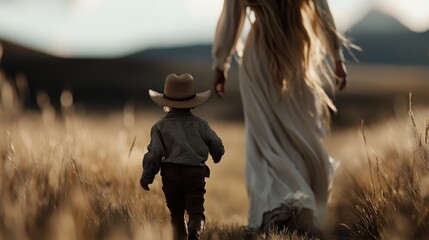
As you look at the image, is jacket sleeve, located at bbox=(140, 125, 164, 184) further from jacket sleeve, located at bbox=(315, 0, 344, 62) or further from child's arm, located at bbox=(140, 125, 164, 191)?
jacket sleeve, located at bbox=(315, 0, 344, 62)

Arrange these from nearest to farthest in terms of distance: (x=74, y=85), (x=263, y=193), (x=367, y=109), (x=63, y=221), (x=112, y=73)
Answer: (x=63, y=221) → (x=263, y=193) → (x=367, y=109) → (x=74, y=85) → (x=112, y=73)

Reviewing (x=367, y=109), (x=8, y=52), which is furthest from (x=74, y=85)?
(x=367, y=109)

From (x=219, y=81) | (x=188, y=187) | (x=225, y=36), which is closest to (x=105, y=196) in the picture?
(x=188, y=187)

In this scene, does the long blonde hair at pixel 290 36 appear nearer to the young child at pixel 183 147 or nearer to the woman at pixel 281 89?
the woman at pixel 281 89

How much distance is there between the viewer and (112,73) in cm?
4738

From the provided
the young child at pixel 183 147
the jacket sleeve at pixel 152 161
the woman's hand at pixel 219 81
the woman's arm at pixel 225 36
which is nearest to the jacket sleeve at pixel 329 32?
the woman's arm at pixel 225 36

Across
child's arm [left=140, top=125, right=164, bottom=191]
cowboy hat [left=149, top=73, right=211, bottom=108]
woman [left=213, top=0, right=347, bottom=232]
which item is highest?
cowboy hat [left=149, top=73, right=211, bottom=108]

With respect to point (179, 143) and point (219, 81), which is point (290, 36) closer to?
point (219, 81)

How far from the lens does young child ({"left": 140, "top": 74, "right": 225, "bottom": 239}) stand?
4031 millimetres

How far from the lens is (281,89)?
19.0 ft

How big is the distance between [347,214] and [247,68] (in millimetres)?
1316

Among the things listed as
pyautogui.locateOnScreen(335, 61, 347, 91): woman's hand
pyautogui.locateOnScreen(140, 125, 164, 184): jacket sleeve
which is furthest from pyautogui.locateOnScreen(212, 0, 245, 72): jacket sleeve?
pyautogui.locateOnScreen(140, 125, 164, 184): jacket sleeve

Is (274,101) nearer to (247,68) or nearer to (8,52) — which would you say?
(247,68)

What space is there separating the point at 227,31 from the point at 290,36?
17.7 inches
